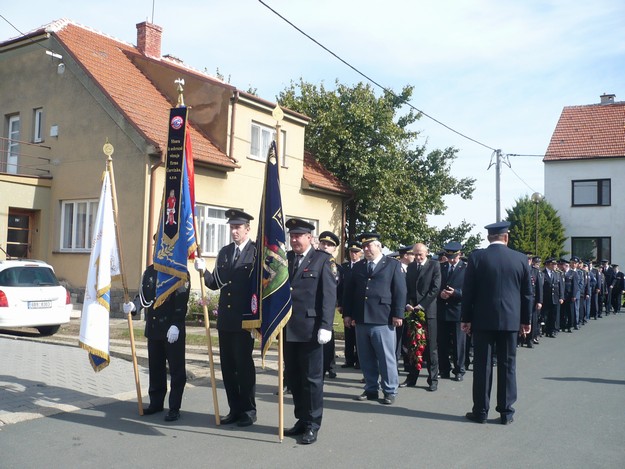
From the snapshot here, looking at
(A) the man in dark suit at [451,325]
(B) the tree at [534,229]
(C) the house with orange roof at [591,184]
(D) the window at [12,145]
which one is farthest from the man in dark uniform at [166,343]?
(C) the house with orange roof at [591,184]

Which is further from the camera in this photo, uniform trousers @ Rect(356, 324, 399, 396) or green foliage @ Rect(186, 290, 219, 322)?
green foliage @ Rect(186, 290, 219, 322)

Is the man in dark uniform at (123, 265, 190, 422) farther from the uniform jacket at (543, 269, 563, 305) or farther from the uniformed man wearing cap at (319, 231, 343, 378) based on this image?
the uniform jacket at (543, 269, 563, 305)

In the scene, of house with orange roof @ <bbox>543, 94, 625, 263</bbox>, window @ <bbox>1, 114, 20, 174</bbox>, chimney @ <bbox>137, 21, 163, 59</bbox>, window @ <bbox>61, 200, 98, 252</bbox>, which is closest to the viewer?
window @ <bbox>61, 200, 98, 252</bbox>

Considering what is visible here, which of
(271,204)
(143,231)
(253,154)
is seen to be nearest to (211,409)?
(271,204)

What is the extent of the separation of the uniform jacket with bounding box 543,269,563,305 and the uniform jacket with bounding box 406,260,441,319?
7.67 metres

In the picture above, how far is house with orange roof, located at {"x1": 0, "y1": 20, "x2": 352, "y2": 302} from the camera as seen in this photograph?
17.0 meters

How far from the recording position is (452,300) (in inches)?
364

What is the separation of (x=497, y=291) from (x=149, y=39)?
19.6 metres

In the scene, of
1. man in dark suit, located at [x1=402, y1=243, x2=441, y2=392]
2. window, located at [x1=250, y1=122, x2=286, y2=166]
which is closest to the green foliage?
window, located at [x1=250, y1=122, x2=286, y2=166]

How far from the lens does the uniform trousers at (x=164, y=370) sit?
6.60 meters

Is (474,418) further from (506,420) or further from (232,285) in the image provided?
(232,285)

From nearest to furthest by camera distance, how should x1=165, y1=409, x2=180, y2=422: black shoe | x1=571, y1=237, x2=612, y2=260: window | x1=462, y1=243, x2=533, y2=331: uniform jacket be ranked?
x1=165, y1=409, x2=180, y2=422: black shoe → x1=462, y1=243, x2=533, y2=331: uniform jacket → x1=571, y1=237, x2=612, y2=260: window

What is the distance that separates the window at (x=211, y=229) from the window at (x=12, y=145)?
6283 mm

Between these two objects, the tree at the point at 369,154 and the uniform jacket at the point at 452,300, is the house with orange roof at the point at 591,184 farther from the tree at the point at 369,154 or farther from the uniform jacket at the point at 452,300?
the uniform jacket at the point at 452,300
